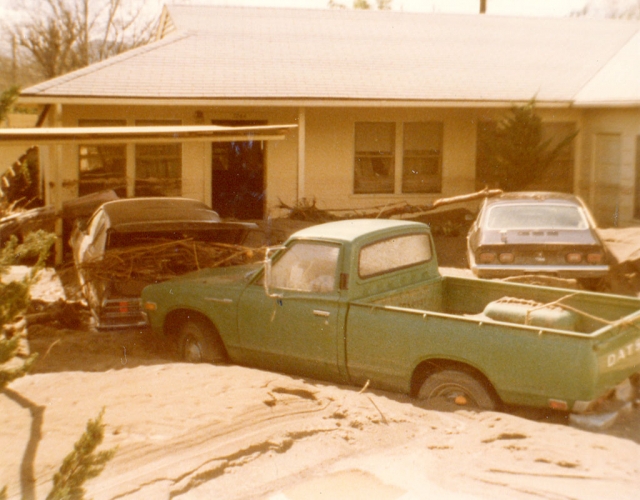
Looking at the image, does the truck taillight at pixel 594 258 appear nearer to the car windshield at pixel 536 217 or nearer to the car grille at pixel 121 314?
the car windshield at pixel 536 217

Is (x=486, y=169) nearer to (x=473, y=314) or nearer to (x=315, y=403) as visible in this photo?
(x=473, y=314)

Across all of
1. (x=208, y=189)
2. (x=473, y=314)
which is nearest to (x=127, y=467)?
(x=473, y=314)

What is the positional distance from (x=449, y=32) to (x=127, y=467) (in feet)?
60.2

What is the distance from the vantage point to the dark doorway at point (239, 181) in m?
17.6

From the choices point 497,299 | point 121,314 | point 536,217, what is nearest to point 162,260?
point 121,314

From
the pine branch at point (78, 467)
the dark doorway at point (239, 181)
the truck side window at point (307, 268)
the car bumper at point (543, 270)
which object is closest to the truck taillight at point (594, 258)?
the car bumper at point (543, 270)

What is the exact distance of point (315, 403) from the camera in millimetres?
6512

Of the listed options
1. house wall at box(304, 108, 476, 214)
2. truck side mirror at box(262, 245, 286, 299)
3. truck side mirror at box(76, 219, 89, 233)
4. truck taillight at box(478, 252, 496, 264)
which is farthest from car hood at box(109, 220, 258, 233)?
house wall at box(304, 108, 476, 214)

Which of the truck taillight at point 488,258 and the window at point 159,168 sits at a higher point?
the window at point 159,168

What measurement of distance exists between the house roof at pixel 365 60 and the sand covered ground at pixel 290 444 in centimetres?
898

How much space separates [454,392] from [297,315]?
155cm

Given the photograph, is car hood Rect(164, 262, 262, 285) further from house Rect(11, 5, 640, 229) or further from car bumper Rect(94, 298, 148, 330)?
house Rect(11, 5, 640, 229)

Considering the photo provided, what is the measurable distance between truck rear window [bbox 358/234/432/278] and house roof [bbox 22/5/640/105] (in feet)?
26.9

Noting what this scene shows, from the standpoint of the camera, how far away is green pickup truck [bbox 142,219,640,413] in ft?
19.5
